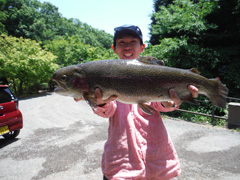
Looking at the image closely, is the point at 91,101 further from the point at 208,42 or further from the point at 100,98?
the point at 208,42

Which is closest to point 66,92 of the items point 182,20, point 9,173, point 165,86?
point 165,86

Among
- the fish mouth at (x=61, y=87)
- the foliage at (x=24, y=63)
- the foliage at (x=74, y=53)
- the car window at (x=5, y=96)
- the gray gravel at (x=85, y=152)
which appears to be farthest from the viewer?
the foliage at (x=74, y=53)

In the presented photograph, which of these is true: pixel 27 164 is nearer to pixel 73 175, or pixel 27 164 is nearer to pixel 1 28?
pixel 73 175

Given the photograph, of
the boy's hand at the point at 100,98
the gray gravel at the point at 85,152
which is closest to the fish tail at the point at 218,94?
the boy's hand at the point at 100,98

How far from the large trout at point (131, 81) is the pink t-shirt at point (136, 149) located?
0.29 meters

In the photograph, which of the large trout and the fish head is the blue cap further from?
the fish head

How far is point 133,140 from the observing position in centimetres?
216

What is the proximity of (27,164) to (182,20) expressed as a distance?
14.2m

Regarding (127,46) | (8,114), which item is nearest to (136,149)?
(127,46)

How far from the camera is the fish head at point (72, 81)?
2096mm

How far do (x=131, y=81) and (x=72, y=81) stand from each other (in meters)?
0.74

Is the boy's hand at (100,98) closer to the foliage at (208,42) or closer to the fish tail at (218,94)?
the fish tail at (218,94)

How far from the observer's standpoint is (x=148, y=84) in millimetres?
2053

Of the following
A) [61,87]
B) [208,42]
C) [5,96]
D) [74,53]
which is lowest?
[5,96]
